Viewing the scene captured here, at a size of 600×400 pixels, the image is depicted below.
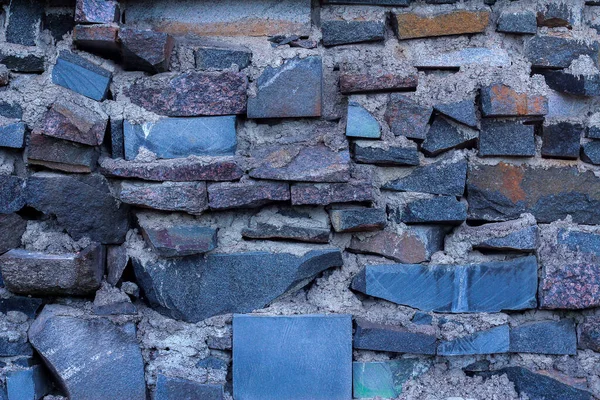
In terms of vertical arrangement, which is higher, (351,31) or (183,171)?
(351,31)

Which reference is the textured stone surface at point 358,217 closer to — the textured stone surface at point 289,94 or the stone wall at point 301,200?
the stone wall at point 301,200

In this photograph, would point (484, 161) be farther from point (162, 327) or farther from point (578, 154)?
point (162, 327)

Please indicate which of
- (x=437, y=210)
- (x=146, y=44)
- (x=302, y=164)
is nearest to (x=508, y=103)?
(x=437, y=210)

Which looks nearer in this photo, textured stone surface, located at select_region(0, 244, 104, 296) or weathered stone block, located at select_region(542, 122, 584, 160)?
textured stone surface, located at select_region(0, 244, 104, 296)

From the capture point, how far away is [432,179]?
1.66 meters

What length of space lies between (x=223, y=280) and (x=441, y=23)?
35.6 inches

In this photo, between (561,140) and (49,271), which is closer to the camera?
(49,271)

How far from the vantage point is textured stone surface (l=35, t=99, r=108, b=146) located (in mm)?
1590

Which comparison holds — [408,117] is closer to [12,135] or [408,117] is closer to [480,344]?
[480,344]

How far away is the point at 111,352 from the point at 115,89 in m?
0.70

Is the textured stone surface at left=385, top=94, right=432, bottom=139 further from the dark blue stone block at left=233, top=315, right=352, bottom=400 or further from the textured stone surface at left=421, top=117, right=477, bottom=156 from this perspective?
the dark blue stone block at left=233, top=315, right=352, bottom=400

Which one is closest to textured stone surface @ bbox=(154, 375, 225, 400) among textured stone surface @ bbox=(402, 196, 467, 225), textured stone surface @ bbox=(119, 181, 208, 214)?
textured stone surface @ bbox=(119, 181, 208, 214)

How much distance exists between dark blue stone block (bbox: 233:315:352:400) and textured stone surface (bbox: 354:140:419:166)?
42cm

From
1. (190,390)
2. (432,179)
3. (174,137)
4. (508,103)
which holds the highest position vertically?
(508,103)
